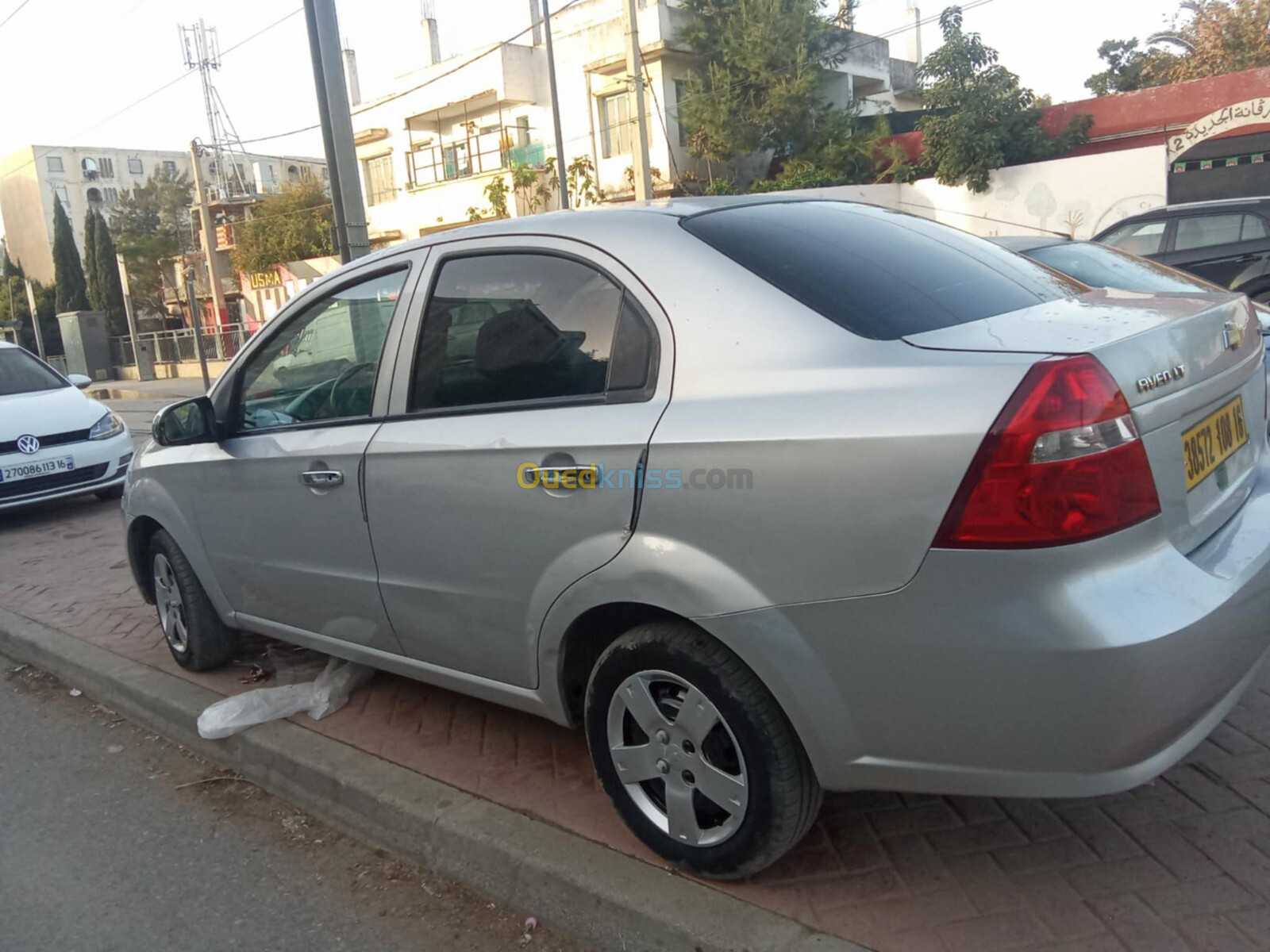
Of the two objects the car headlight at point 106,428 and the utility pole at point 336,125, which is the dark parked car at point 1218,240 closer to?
the utility pole at point 336,125

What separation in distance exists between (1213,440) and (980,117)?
1970 cm

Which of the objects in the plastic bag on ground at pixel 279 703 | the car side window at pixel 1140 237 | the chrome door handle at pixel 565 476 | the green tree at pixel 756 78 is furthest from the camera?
the green tree at pixel 756 78

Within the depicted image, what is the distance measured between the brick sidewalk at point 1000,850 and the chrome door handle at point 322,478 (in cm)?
94

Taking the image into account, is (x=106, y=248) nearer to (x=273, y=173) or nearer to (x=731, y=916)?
(x=273, y=173)

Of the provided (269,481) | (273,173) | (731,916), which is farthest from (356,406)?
(273,173)

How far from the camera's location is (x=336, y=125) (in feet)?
23.4

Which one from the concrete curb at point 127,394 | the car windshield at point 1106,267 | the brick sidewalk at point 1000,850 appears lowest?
the concrete curb at point 127,394

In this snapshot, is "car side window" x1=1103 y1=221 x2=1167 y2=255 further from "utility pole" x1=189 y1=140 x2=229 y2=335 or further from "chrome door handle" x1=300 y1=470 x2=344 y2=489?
"utility pole" x1=189 y1=140 x2=229 y2=335

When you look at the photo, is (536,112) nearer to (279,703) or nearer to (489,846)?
(279,703)

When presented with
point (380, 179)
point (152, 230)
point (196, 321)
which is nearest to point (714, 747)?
point (196, 321)

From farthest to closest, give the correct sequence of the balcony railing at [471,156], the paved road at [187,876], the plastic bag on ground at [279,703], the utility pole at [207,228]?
the utility pole at [207,228] < the balcony railing at [471,156] < the plastic bag on ground at [279,703] < the paved road at [187,876]

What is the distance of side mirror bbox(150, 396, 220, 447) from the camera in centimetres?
379

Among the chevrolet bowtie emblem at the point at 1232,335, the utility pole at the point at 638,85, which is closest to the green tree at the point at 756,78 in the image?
the utility pole at the point at 638,85

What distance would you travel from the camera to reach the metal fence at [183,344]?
32.9m
